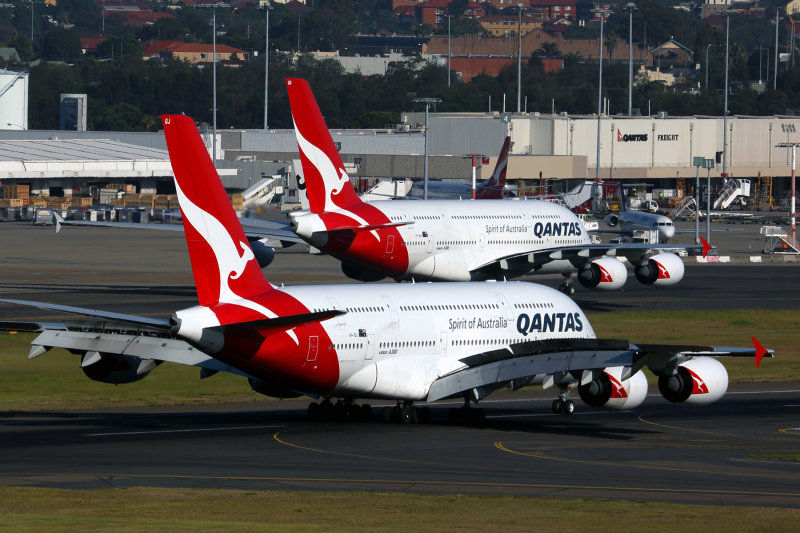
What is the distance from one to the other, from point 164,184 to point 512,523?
5749 inches

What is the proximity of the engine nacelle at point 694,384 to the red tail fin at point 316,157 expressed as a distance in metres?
30.1

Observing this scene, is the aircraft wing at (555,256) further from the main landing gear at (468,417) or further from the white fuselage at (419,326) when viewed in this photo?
the main landing gear at (468,417)

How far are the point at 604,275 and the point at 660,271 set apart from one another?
4.17 metres

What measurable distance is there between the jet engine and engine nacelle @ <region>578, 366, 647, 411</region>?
12.4m

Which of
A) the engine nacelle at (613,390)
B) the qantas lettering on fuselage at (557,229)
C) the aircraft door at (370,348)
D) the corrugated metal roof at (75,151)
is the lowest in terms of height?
the engine nacelle at (613,390)

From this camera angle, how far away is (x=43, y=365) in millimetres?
54812

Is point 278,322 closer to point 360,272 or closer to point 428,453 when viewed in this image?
point 428,453

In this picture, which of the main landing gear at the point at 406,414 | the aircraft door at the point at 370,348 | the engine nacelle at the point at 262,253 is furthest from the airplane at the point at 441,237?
the aircraft door at the point at 370,348

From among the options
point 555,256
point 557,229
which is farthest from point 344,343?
point 557,229

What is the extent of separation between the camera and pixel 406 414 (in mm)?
46469

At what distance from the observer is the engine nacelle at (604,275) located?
7912 centimetres

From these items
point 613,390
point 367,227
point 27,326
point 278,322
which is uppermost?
point 367,227

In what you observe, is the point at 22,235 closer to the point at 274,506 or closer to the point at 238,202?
the point at 238,202

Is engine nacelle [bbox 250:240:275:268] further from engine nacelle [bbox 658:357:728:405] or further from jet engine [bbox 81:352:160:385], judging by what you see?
engine nacelle [bbox 658:357:728:405]
